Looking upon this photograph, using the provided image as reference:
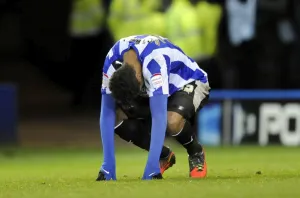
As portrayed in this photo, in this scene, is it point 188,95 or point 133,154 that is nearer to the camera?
point 188,95

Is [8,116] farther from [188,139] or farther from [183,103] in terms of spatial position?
[183,103]

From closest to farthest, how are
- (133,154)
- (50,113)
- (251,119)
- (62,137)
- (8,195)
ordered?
(8,195)
(133,154)
(251,119)
(62,137)
(50,113)

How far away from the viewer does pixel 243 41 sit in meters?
17.4

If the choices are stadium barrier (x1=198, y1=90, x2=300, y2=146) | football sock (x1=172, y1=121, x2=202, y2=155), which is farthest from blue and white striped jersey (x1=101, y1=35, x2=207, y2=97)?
stadium barrier (x1=198, y1=90, x2=300, y2=146)

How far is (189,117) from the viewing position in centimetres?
802

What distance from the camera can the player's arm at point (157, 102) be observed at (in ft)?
24.1

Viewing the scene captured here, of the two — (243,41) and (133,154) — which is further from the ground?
(243,41)

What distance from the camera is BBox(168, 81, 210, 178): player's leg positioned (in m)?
7.86

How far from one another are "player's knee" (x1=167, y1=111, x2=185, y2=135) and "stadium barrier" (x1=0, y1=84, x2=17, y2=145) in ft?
28.4

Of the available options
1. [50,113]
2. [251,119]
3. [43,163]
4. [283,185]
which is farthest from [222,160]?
[50,113]

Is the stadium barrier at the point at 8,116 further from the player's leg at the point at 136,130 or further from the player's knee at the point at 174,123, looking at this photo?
the player's knee at the point at 174,123

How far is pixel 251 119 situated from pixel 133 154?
256 cm

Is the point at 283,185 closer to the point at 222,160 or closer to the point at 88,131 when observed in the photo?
the point at 222,160

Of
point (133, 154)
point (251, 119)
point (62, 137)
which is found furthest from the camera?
point (62, 137)
